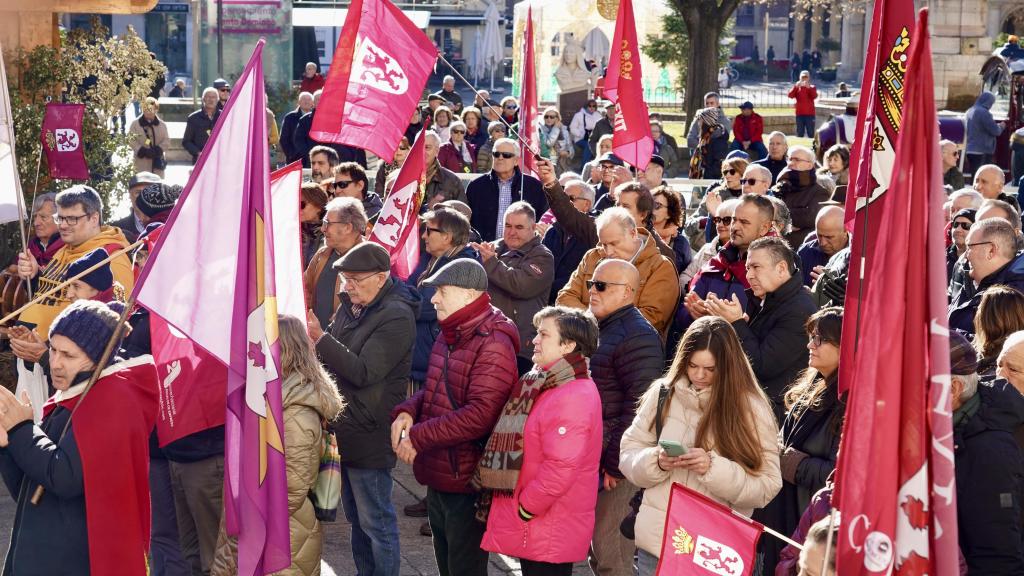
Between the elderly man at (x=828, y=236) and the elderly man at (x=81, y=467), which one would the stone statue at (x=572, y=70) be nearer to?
the elderly man at (x=828, y=236)

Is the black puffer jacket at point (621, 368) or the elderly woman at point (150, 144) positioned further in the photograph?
the elderly woman at point (150, 144)

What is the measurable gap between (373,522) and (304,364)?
1083mm

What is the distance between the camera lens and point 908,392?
129 inches

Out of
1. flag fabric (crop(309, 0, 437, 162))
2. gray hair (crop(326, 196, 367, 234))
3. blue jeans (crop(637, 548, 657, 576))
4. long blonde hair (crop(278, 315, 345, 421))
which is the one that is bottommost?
blue jeans (crop(637, 548, 657, 576))

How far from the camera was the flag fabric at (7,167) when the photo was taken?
23.3 ft

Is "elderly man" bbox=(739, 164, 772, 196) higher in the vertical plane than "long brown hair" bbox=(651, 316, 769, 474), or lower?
higher

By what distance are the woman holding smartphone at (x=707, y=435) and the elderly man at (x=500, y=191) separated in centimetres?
551

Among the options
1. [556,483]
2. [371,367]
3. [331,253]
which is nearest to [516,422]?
[556,483]

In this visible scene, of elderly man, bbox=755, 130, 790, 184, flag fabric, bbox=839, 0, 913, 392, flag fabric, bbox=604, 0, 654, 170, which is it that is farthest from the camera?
elderly man, bbox=755, 130, 790, 184

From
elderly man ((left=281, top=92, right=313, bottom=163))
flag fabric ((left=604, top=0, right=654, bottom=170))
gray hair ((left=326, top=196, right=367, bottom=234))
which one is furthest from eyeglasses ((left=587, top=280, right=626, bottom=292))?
elderly man ((left=281, top=92, right=313, bottom=163))

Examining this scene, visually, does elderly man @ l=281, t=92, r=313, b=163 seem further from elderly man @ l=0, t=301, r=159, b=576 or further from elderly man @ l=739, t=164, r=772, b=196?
elderly man @ l=0, t=301, r=159, b=576

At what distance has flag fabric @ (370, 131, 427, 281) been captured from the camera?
8.12 metres

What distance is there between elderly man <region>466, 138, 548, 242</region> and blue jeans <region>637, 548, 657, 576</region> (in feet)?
17.9

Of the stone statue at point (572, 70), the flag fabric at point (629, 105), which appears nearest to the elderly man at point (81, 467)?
the flag fabric at point (629, 105)
